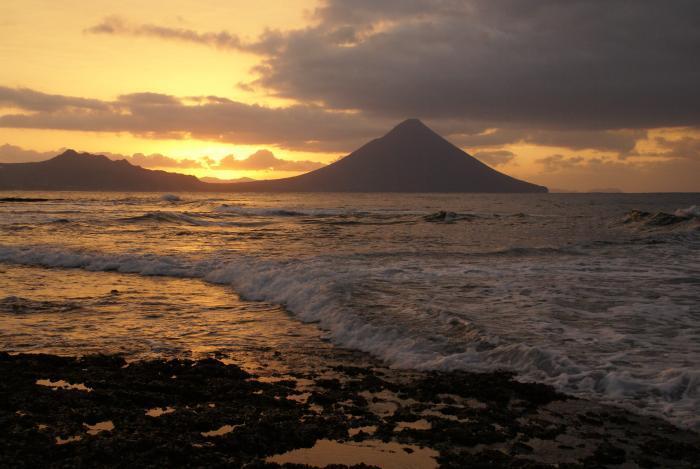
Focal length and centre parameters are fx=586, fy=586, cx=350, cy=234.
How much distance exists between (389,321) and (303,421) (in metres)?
5.13

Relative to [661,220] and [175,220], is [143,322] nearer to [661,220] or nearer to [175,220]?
[175,220]

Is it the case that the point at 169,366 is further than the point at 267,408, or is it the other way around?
the point at 169,366

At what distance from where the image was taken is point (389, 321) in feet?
36.9

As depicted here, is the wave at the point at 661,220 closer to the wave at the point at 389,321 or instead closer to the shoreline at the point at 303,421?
the wave at the point at 389,321

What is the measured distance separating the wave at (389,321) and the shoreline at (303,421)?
620mm

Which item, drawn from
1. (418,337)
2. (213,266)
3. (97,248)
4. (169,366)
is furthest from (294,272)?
(97,248)

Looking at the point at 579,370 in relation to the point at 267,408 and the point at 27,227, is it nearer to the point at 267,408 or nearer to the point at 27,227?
the point at 267,408

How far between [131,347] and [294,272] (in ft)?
26.5

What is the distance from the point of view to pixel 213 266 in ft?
64.7

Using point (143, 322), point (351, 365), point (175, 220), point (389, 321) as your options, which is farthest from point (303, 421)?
point (175, 220)

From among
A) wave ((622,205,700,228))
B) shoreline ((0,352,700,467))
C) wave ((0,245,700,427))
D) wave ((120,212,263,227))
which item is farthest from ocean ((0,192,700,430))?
wave ((120,212,263,227))

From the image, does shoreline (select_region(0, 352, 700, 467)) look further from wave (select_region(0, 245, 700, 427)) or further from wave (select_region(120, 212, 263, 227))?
wave (select_region(120, 212, 263, 227))

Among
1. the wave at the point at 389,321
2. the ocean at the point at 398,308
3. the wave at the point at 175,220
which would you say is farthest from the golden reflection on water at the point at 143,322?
the wave at the point at 175,220

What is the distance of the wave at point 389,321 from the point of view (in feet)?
24.7
